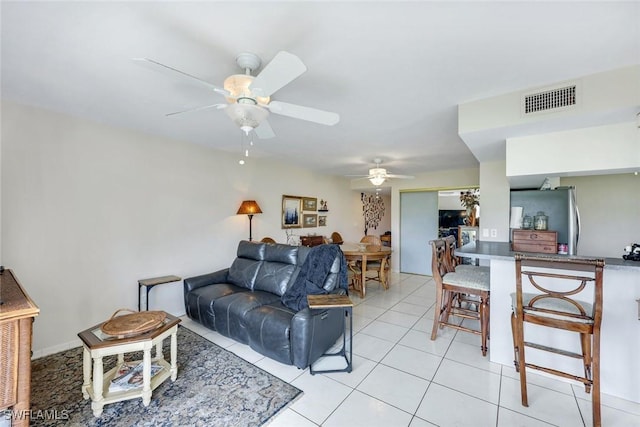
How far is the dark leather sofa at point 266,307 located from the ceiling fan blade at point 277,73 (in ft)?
5.83

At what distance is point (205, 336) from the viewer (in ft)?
9.55

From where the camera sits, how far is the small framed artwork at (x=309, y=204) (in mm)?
5512

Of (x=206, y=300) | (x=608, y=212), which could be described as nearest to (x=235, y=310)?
A: (x=206, y=300)

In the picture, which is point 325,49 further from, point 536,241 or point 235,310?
point 536,241

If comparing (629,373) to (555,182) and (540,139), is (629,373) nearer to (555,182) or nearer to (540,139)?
(540,139)

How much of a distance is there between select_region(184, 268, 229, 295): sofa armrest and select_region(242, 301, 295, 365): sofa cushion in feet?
3.54

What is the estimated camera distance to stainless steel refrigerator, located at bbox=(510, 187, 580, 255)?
290cm

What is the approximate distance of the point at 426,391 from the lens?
78.2 inches

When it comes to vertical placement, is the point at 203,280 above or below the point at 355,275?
above

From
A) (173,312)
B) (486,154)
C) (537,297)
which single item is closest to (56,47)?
(173,312)

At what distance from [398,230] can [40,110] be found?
6.07m

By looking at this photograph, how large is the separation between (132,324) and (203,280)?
146 cm

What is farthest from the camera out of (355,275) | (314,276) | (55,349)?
(355,275)

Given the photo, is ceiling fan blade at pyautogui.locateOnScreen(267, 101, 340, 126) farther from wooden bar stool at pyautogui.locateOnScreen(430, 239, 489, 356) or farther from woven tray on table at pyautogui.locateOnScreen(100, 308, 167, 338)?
woven tray on table at pyautogui.locateOnScreen(100, 308, 167, 338)
